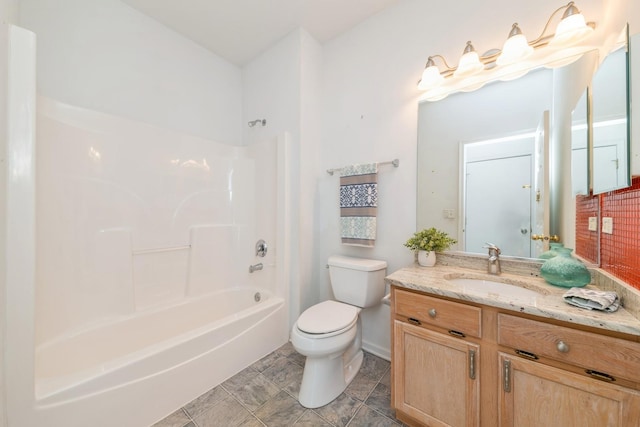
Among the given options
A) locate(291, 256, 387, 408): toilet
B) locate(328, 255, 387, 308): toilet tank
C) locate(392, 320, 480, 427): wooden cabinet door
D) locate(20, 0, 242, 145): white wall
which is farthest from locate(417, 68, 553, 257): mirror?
locate(20, 0, 242, 145): white wall

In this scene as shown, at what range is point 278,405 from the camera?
1.37 m

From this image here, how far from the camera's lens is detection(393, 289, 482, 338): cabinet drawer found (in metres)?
1.00

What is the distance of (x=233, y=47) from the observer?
7.40 ft

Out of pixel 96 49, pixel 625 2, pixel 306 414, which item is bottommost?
pixel 306 414

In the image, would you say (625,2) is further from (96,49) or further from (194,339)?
(96,49)

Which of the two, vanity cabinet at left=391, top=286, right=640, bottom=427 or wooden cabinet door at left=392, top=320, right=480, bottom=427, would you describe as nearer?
vanity cabinet at left=391, top=286, right=640, bottom=427

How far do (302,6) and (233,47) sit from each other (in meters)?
0.83

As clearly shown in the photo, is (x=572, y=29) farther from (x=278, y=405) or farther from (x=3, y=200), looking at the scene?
(x=3, y=200)

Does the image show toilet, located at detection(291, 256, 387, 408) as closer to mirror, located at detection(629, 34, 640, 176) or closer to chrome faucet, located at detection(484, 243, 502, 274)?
chrome faucet, located at detection(484, 243, 502, 274)

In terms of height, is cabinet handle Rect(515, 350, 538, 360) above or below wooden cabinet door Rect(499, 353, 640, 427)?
above

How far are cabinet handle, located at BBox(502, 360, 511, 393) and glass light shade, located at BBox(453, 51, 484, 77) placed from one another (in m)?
1.52

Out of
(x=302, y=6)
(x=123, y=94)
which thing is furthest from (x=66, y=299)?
(x=302, y=6)

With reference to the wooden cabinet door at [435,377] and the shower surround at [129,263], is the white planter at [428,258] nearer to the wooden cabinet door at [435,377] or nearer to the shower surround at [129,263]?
the wooden cabinet door at [435,377]

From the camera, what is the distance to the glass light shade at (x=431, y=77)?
5.01ft
